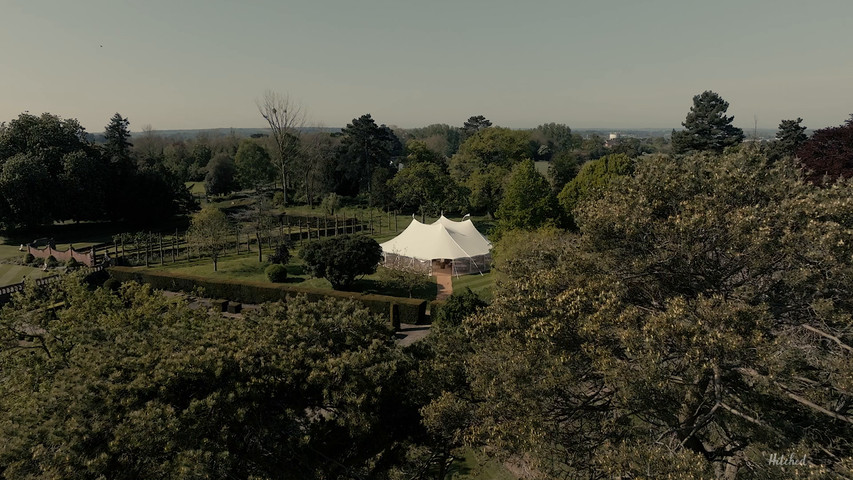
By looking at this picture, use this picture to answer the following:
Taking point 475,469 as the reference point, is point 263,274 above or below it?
above

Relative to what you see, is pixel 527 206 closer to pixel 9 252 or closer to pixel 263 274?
pixel 263 274

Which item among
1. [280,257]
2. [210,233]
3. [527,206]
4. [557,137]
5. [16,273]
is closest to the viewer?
[16,273]

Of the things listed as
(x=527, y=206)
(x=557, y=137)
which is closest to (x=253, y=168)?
(x=527, y=206)

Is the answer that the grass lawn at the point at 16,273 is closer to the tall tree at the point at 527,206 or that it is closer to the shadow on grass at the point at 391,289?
the shadow on grass at the point at 391,289

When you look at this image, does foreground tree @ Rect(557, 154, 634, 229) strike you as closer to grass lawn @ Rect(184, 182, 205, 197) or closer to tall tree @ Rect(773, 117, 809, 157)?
tall tree @ Rect(773, 117, 809, 157)

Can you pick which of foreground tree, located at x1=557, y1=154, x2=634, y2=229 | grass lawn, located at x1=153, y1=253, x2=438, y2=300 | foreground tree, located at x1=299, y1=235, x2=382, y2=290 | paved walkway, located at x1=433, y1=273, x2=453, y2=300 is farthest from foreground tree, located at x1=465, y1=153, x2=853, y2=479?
foreground tree, located at x1=557, y1=154, x2=634, y2=229

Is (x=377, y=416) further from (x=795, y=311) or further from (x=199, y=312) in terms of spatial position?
(x=795, y=311)

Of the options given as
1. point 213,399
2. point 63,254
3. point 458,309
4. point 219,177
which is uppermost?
point 219,177
